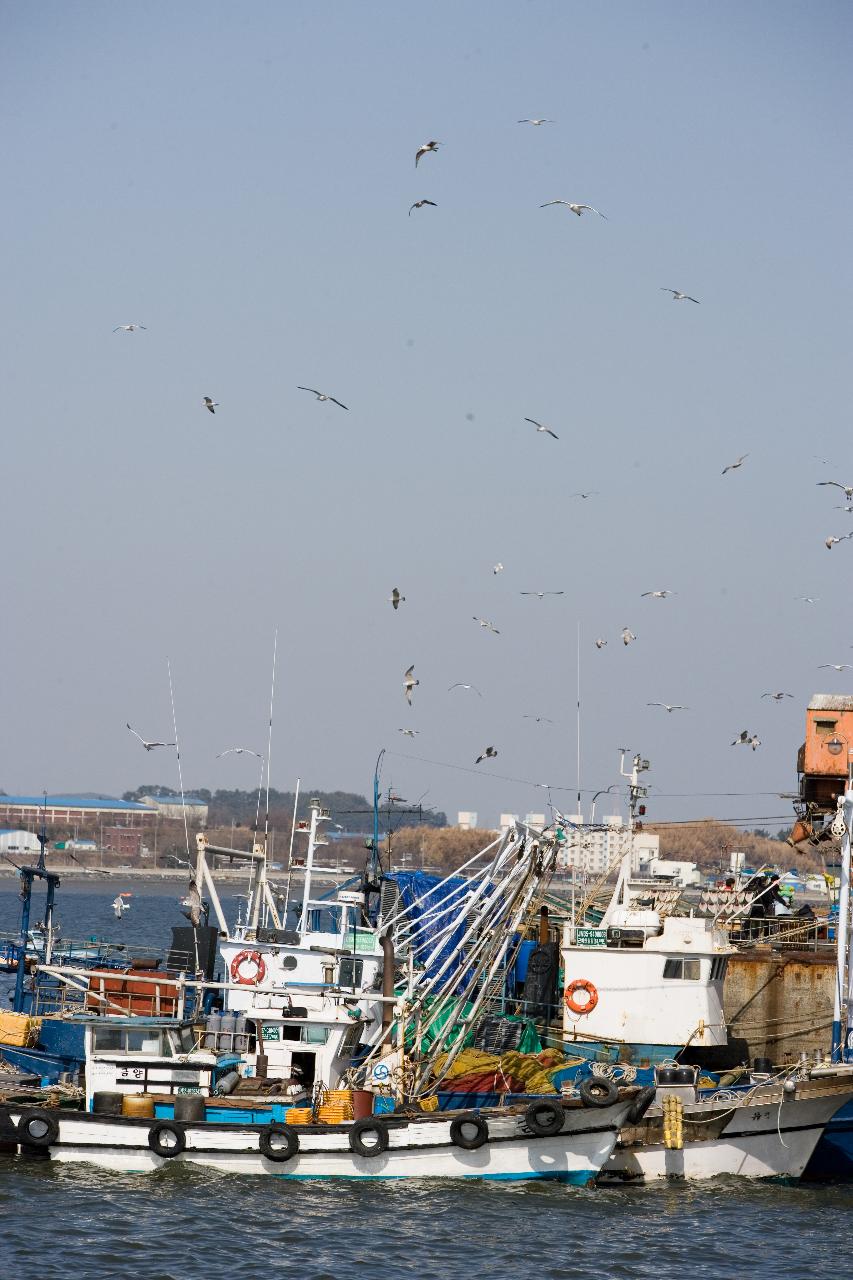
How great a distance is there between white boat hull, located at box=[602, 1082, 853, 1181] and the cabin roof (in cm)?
1497

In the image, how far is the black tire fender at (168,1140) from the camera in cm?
2753

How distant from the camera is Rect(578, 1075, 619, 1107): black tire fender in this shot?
91.0 feet

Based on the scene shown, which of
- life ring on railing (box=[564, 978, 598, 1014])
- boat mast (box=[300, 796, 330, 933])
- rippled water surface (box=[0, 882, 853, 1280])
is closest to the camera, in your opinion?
rippled water surface (box=[0, 882, 853, 1280])

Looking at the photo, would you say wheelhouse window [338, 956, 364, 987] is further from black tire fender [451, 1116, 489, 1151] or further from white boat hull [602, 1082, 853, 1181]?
white boat hull [602, 1082, 853, 1181]

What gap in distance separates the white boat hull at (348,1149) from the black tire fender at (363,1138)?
0.37 ft

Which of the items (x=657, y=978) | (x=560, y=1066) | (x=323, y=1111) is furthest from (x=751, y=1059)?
(x=323, y=1111)

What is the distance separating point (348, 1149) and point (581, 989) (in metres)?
7.55

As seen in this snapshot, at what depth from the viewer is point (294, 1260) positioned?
2375cm

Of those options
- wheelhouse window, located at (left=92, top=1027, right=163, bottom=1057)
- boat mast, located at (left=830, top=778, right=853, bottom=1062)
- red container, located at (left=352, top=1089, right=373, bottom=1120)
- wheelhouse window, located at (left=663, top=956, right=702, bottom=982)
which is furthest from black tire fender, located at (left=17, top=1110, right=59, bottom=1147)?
boat mast, located at (left=830, top=778, right=853, bottom=1062)

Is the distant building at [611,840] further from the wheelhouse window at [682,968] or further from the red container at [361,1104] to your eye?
the red container at [361,1104]

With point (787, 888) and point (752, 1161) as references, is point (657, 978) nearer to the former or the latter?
point (752, 1161)

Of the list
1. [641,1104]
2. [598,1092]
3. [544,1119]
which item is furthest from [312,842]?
[641,1104]

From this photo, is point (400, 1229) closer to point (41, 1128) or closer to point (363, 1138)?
point (363, 1138)

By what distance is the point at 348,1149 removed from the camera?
27.6 m
